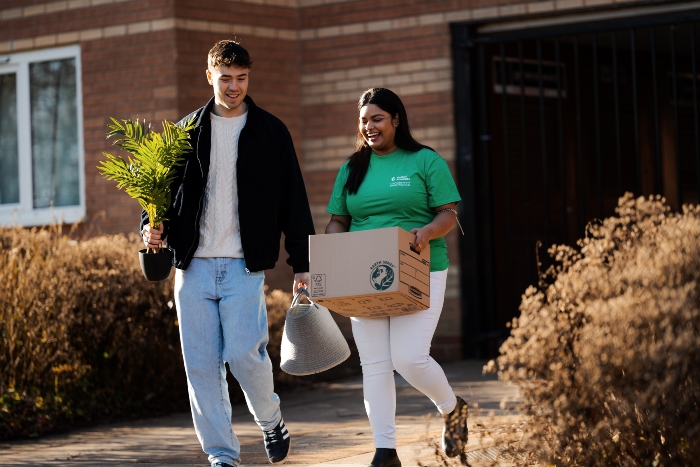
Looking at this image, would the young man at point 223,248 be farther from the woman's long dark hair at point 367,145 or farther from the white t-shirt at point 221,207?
the woman's long dark hair at point 367,145

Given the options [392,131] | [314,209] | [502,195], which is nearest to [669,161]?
[502,195]

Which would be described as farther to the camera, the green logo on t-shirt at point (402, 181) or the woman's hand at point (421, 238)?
the green logo on t-shirt at point (402, 181)

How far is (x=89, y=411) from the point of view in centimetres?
851

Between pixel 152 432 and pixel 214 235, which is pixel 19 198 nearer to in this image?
pixel 152 432

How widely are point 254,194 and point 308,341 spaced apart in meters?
0.75

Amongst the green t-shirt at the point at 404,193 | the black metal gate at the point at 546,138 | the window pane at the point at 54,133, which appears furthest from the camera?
the window pane at the point at 54,133

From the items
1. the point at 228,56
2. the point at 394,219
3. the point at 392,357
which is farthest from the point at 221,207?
the point at 392,357

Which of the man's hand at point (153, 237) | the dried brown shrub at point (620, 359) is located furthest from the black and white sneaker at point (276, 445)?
the dried brown shrub at point (620, 359)

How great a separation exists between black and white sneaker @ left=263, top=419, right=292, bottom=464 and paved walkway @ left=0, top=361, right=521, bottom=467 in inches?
16.1

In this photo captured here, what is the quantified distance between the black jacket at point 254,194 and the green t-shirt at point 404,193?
0.29m

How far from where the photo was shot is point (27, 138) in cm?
1212

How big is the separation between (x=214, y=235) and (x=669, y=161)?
10990mm

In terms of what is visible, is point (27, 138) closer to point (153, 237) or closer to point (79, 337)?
point (79, 337)

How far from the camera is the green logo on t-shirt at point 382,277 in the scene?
5.32m
